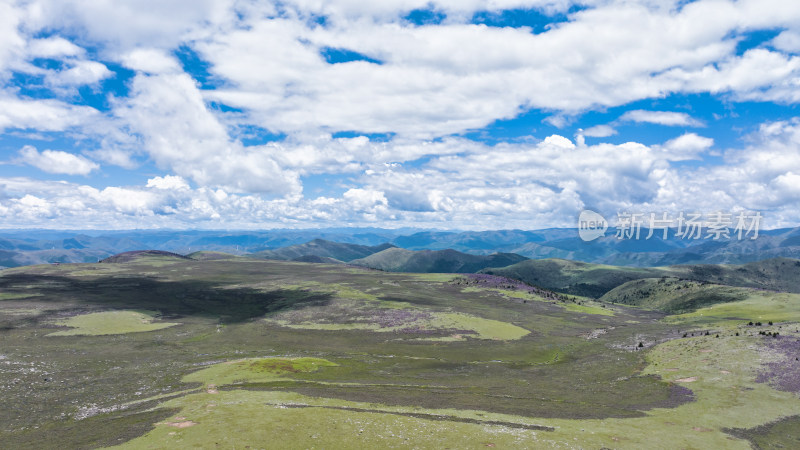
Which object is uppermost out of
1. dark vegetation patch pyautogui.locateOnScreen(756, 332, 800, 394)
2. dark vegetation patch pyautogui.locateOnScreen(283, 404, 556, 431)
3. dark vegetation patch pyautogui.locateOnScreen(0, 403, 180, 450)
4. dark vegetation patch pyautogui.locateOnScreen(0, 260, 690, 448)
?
dark vegetation patch pyautogui.locateOnScreen(756, 332, 800, 394)

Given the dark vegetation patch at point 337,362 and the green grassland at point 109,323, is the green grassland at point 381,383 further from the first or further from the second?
the green grassland at point 109,323

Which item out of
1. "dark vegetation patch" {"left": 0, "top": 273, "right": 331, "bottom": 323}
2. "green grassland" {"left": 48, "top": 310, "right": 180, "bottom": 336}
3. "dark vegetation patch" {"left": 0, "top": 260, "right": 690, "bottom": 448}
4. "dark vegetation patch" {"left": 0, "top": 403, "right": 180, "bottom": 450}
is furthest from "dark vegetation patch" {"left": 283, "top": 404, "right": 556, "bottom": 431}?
"dark vegetation patch" {"left": 0, "top": 273, "right": 331, "bottom": 323}

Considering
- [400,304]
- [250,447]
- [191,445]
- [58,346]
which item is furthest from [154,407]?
[400,304]

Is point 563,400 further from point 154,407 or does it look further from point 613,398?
point 154,407

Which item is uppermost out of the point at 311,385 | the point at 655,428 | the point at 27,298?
the point at 655,428

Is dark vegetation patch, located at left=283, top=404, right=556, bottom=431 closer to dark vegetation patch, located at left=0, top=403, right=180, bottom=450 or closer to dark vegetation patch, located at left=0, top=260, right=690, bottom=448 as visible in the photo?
dark vegetation patch, located at left=0, top=260, right=690, bottom=448

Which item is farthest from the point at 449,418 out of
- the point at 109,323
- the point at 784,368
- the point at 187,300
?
the point at 187,300

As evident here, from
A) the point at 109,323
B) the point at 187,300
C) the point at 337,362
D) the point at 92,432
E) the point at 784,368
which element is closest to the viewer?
the point at 92,432

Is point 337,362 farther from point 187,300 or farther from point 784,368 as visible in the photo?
point 187,300
